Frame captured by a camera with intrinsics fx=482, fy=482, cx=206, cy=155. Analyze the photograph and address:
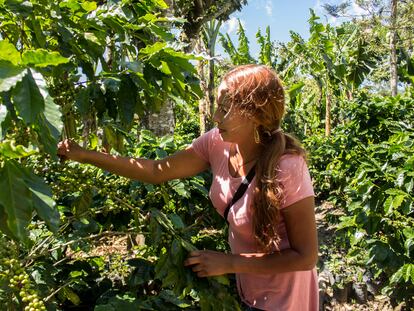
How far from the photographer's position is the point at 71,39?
61.3 inches

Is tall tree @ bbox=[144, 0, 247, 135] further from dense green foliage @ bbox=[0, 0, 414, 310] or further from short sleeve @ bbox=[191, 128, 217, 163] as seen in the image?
short sleeve @ bbox=[191, 128, 217, 163]

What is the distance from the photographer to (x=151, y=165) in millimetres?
2037

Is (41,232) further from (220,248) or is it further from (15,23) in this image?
(15,23)

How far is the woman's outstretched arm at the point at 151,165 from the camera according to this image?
1.91 meters

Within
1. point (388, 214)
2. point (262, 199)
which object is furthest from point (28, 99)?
point (388, 214)

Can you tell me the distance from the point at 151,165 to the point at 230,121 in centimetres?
50

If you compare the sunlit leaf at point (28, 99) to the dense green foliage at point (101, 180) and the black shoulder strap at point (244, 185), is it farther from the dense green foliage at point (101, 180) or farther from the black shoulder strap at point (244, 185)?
the black shoulder strap at point (244, 185)

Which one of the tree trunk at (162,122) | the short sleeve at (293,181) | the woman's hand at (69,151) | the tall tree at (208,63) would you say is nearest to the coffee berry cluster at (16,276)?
the woman's hand at (69,151)

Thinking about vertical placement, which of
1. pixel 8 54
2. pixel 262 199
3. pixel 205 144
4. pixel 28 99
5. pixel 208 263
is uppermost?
pixel 8 54

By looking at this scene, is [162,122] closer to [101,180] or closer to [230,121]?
[101,180]

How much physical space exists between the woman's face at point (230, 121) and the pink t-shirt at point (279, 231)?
0.16 metres

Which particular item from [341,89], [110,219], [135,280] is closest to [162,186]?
[110,219]

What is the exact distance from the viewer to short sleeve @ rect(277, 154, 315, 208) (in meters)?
1.62

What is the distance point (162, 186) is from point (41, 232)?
0.68 metres
